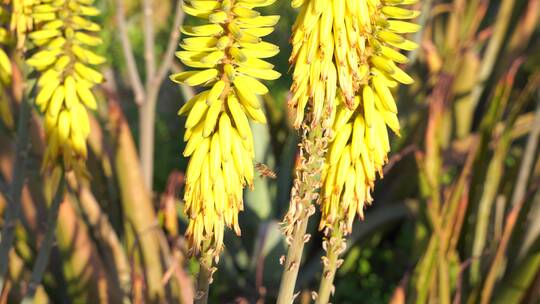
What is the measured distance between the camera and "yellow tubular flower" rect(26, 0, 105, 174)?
139 centimetres

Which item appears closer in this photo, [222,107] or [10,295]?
[222,107]

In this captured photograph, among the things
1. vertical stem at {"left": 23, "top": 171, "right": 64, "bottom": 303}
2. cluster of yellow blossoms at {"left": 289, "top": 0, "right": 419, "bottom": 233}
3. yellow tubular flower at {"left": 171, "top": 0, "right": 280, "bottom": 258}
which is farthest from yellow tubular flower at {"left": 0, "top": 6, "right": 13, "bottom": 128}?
cluster of yellow blossoms at {"left": 289, "top": 0, "right": 419, "bottom": 233}

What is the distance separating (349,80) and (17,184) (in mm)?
817

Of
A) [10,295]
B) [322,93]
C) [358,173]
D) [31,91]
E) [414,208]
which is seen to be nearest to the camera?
[322,93]

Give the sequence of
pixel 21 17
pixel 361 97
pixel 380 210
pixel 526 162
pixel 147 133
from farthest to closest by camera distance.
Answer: pixel 380 210
pixel 147 133
pixel 526 162
pixel 21 17
pixel 361 97

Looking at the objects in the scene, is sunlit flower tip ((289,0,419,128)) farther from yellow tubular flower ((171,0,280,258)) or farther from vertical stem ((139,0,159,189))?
vertical stem ((139,0,159,189))

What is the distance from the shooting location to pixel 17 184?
1.55 m

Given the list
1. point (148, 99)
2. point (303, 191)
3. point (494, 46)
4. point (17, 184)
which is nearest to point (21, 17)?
point (17, 184)

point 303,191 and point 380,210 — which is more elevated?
point 303,191

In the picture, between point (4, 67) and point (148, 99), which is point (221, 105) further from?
point (148, 99)

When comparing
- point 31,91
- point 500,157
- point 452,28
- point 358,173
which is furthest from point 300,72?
point 452,28

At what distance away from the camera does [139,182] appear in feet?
6.70

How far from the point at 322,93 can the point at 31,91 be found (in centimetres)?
74

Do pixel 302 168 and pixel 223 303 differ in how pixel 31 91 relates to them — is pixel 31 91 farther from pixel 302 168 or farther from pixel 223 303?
pixel 223 303
